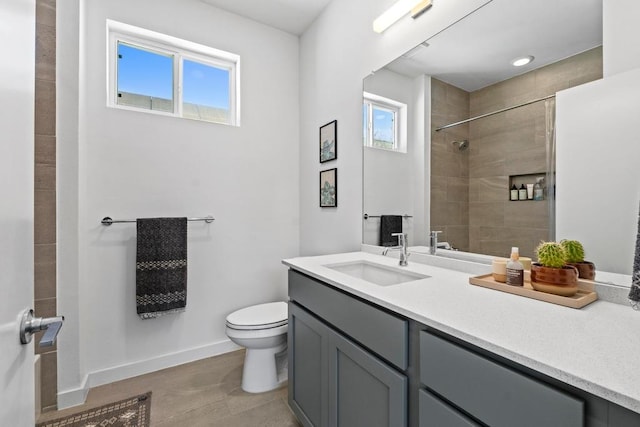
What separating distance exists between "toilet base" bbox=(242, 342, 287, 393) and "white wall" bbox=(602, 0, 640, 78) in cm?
204

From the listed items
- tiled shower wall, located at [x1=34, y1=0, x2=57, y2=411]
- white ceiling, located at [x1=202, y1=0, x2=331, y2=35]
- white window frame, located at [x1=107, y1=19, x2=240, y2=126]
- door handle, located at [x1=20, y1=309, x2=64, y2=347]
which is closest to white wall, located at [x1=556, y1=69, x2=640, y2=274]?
door handle, located at [x1=20, y1=309, x2=64, y2=347]

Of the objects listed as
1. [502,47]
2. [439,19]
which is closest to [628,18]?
[502,47]

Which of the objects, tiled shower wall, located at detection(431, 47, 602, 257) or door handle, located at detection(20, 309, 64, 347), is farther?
tiled shower wall, located at detection(431, 47, 602, 257)

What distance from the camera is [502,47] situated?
125 cm

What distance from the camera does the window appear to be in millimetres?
1720

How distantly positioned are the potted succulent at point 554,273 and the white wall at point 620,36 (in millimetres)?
603

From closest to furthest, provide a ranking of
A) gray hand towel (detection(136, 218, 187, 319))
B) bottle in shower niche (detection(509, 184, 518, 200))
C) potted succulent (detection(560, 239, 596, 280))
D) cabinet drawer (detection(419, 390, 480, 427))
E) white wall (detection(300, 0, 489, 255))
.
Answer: cabinet drawer (detection(419, 390, 480, 427)) < potted succulent (detection(560, 239, 596, 280)) < bottle in shower niche (detection(509, 184, 518, 200)) < white wall (detection(300, 0, 489, 255)) < gray hand towel (detection(136, 218, 187, 319))

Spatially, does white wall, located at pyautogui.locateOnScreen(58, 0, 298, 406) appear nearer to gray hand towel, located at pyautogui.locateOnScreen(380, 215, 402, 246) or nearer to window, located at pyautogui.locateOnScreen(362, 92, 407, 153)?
window, located at pyautogui.locateOnScreen(362, 92, 407, 153)

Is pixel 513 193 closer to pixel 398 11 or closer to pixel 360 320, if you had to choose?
pixel 360 320

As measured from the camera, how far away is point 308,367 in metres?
1.38

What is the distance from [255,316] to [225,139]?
1.40m

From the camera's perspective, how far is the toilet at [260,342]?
5.81 ft

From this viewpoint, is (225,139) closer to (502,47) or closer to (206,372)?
(206,372)

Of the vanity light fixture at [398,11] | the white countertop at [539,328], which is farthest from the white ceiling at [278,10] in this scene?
the white countertop at [539,328]
